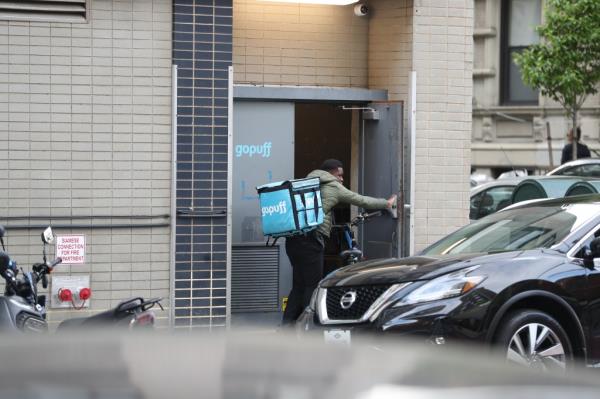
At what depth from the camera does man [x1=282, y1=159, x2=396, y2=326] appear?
394 inches

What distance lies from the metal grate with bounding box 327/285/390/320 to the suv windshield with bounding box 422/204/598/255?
104cm

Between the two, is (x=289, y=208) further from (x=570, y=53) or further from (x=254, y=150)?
(x=570, y=53)

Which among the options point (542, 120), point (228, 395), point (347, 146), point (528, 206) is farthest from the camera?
point (542, 120)

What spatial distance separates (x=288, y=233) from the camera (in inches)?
388

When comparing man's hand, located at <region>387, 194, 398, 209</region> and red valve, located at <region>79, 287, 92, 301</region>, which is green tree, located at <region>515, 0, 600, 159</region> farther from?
red valve, located at <region>79, 287, 92, 301</region>

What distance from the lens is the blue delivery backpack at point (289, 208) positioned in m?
9.78

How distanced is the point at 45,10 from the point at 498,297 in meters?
5.11

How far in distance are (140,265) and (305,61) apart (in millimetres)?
2939

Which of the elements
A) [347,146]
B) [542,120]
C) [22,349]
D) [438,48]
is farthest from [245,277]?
[542,120]

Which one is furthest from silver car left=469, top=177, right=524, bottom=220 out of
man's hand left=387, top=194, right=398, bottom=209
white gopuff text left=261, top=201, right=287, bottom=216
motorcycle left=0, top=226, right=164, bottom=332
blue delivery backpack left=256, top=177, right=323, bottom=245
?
motorcycle left=0, top=226, right=164, bottom=332

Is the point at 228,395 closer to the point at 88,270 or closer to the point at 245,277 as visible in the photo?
the point at 88,270

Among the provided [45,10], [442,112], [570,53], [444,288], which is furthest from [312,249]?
[570,53]

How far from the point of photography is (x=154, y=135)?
9.96m

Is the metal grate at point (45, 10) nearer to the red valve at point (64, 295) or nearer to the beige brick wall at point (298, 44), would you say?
the beige brick wall at point (298, 44)
